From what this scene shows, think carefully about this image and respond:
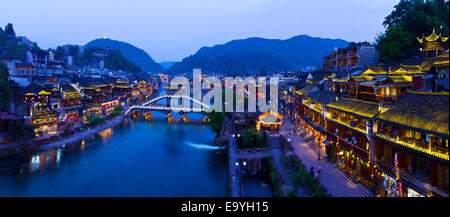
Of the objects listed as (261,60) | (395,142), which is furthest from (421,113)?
(261,60)

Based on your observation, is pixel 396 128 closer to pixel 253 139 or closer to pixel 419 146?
pixel 419 146

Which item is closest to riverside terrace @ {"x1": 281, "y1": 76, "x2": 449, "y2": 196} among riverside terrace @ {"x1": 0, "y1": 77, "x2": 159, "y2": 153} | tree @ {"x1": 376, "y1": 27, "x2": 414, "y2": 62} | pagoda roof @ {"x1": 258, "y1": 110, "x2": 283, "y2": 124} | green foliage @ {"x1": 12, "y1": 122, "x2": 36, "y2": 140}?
pagoda roof @ {"x1": 258, "y1": 110, "x2": 283, "y2": 124}

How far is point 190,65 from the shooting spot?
503 ft

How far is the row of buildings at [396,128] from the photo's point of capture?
8750 mm

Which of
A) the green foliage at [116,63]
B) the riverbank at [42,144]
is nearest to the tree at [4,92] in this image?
the riverbank at [42,144]

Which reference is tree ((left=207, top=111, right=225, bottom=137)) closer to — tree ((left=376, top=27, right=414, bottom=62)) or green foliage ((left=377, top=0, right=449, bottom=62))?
green foliage ((left=377, top=0, right=449, bottom=62))

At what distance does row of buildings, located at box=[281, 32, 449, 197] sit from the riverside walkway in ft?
1.21

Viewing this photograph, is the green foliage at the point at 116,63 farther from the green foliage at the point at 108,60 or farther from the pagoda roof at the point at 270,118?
the pagoda roof at the point at 270,118

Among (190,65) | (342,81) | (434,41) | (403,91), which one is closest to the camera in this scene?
(403,91)

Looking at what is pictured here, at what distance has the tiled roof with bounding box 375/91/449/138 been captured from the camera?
8.38m

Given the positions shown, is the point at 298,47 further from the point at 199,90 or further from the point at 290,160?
the point at 290,160
